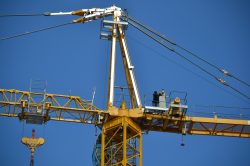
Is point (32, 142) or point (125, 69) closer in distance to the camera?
point (32, 142)

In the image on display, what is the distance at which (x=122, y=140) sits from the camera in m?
45.9

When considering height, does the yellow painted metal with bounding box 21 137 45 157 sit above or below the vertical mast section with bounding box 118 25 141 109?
below

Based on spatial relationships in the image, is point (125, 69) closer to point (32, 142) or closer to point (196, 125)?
point (196, 125)

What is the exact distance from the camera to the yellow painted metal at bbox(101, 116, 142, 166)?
43.2 metres

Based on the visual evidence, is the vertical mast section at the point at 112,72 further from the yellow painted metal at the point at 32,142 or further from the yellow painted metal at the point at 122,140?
the yellow painted metal at the point at 32,142

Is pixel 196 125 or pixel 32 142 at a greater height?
pixel 196 125

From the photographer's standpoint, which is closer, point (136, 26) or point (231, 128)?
point (231, 128)

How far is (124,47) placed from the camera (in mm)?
48375

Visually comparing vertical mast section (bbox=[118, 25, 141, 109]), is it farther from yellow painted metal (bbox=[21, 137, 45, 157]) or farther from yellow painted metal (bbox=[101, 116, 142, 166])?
yellow painted metal (bbox=[21, 137, 45, 157])

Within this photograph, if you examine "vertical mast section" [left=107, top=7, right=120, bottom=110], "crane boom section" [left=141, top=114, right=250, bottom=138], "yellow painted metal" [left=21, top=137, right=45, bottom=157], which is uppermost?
"vertical mast section" [left=107, top=7, right=120, bottom=110]

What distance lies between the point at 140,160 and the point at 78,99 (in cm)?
848

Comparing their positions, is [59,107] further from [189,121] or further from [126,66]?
[189,121]

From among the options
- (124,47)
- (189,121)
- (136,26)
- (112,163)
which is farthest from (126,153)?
(136,26)

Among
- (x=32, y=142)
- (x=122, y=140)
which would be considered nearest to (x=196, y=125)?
(x=122, y=140)
